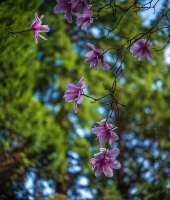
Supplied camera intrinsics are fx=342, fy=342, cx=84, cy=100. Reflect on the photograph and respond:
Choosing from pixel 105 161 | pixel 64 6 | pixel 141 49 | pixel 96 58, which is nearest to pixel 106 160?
pixel 105 161

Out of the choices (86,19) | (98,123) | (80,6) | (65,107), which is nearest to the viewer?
(80,6)

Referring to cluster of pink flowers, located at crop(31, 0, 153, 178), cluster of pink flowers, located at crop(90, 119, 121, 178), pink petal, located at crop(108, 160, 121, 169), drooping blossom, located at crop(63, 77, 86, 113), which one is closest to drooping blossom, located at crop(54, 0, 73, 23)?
cluster of pink flowers, located at crop(31, 0, 153, 178)

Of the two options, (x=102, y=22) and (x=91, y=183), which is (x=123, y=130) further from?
(x=102, y=22)

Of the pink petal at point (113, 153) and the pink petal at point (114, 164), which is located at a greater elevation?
the pink petal at point (113, 153)

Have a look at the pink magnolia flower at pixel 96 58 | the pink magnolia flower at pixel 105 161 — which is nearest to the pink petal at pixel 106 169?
the pink magnolia flower at pixel 105 161

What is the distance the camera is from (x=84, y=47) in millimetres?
7934

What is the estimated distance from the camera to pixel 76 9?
1.57 meters

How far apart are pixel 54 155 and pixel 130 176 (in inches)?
145

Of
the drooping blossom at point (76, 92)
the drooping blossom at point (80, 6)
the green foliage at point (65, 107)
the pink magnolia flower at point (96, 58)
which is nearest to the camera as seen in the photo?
the drooping blossom at point (80, 6)

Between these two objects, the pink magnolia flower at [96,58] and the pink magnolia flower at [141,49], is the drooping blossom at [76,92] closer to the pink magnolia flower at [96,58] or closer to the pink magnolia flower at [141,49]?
the pink magnolia flower at [96,58]

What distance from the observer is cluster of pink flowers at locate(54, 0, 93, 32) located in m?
1.54

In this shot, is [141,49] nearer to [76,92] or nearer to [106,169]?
[76,92]

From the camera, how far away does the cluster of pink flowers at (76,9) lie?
5.05ft

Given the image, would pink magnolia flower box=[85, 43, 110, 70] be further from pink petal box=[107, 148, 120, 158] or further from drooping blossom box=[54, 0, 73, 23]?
pink petal box=[107, 148, 120, 158]
